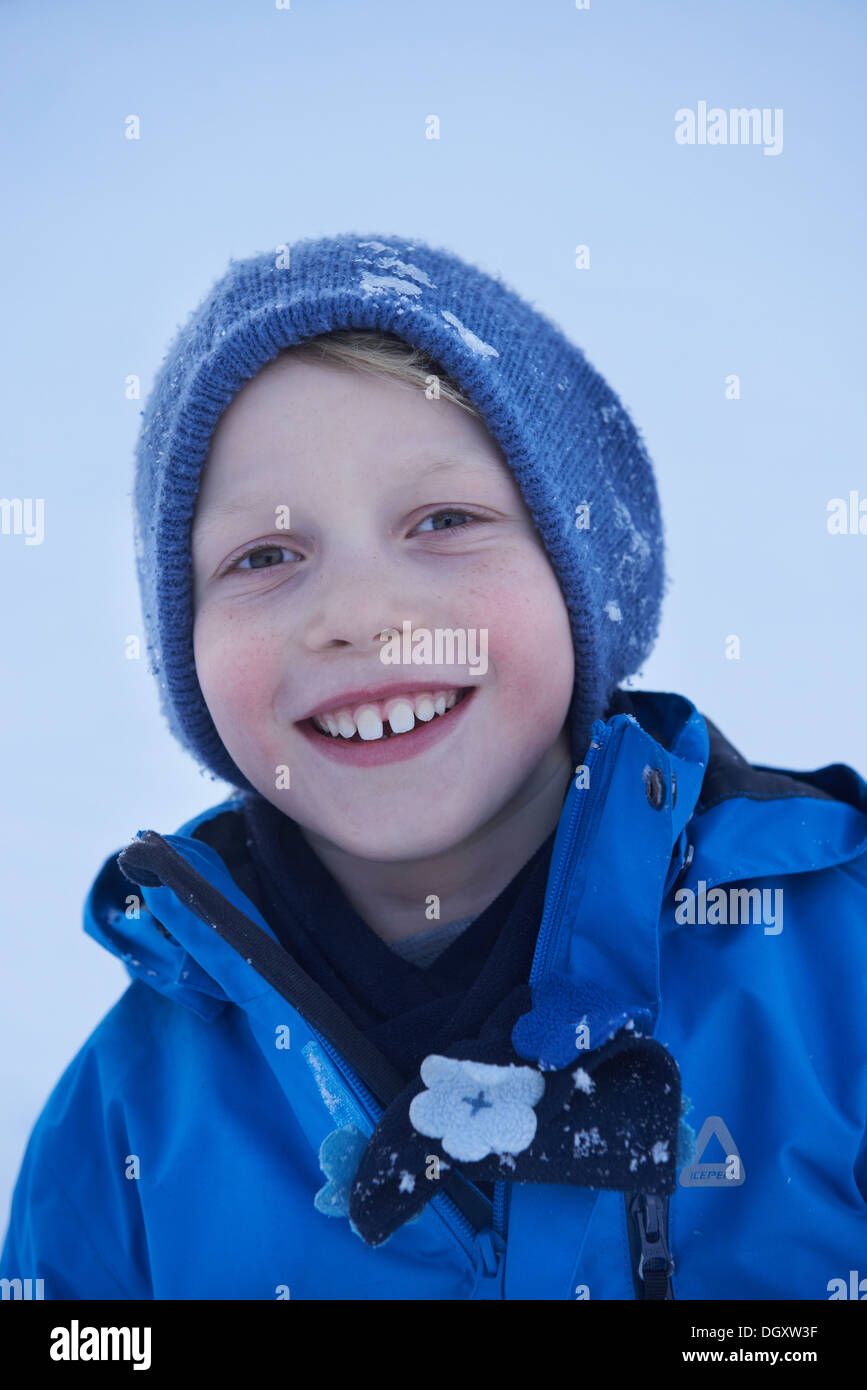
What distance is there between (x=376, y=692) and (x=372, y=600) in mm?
94

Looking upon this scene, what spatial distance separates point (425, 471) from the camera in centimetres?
Result: 106

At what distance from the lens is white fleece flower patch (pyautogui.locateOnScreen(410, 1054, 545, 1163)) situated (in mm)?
945

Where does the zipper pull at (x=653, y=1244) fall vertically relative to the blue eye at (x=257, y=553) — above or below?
below

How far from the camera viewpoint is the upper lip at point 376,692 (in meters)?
1.06

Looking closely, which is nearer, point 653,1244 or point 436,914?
point 653,1244

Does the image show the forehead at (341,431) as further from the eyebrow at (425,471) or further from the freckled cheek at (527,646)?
the freckled cheek at (527,646)

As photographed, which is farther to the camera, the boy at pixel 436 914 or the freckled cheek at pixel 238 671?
the freckled cheek at pixel 238 671
